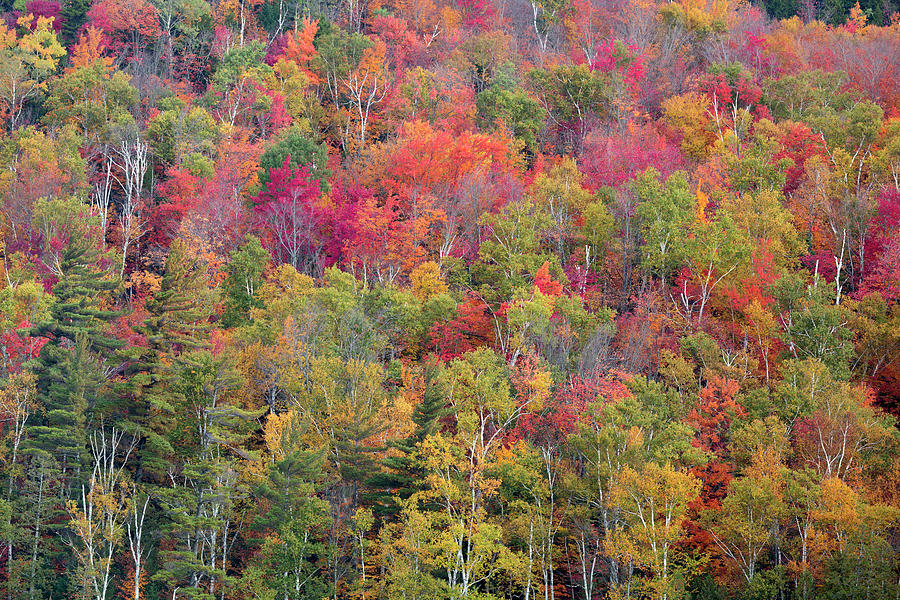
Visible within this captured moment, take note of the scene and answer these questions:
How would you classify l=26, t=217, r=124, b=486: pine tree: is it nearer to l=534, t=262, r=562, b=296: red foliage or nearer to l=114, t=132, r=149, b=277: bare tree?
l=114, t=132, r=149, b=277: bare tree

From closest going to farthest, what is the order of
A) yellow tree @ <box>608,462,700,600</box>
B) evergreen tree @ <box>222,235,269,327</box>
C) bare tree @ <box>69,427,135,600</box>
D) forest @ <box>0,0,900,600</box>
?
yellow tree @ <box>608,462,700,600</box>
forest @ <box>0,0,900,600</box>
bare tree @ <box>69,427,135,600</box>
evergreen tree @ <box>222,235,269,327</box>

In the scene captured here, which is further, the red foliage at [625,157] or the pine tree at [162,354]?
the red foliage at [625,157]

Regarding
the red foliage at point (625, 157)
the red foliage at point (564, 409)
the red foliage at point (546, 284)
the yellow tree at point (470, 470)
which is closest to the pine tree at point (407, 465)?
the yellow tree at point (470, 470)

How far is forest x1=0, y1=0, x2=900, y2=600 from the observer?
4600 centimetres

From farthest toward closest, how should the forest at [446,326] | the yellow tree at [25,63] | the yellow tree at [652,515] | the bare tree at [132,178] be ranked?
1. the yellow tree at [25,63]
2. the bare tree at [132,178]
3. the forest at [446,326]
4. the yellow tree at [652,515]

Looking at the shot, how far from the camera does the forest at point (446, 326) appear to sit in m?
46.0

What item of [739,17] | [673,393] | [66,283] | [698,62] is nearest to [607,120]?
[698,62]

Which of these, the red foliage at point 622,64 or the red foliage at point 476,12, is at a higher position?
the red foliage at point 476,12

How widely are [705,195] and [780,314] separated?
8.79 metres

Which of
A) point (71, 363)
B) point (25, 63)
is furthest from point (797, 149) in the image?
point (25, 63)

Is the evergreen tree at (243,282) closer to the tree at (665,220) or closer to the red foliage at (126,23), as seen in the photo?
the tree at (665,220)

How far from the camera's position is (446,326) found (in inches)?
2203

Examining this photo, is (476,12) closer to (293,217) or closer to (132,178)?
(132,178)

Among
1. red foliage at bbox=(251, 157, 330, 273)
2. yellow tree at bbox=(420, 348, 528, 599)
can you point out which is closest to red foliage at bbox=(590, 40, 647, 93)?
red foliage at bbox=(251, 157, 330, 273)
